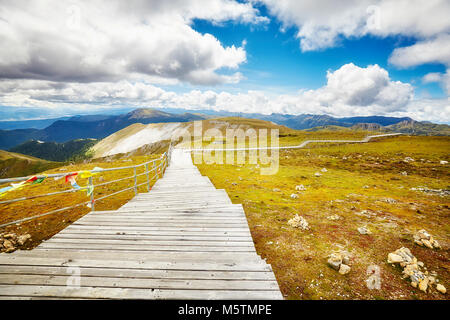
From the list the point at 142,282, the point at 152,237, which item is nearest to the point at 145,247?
the point at 152,237

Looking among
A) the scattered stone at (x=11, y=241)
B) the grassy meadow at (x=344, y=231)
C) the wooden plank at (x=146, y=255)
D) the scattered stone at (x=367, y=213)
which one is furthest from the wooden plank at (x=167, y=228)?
the scattered stone at (x=367, y=213)

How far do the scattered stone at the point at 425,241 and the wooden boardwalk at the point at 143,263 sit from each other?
661 centimetres

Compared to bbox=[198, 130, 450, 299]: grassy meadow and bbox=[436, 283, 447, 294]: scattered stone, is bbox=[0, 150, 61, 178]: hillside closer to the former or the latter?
bbox=[198, 130, 450, 299]: grassy meadow

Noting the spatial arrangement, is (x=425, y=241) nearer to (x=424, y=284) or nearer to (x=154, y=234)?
(x=424, y=284)

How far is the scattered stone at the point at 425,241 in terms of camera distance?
679 cm

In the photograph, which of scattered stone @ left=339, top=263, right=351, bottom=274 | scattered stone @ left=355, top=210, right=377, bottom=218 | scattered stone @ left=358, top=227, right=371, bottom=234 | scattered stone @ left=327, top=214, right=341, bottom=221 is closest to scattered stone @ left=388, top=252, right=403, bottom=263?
scattered stone @ left=339, top=263, right=351, bottom=274

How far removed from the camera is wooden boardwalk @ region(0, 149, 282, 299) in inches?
124

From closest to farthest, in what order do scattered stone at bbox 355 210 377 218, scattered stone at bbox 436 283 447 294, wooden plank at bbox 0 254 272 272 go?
wooden plank at bbox 0 254 272 272 → scattered stone at bbox 436 283 447 294 → scattered stone at bbox 355 210 377 218

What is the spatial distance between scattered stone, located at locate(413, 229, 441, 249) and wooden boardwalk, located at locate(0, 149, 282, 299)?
21.7 feet

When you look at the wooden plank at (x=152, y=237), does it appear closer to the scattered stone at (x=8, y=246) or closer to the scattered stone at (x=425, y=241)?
the scattered stone at (x=8, y=246)

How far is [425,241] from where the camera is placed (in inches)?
271

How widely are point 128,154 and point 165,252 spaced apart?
546ft
